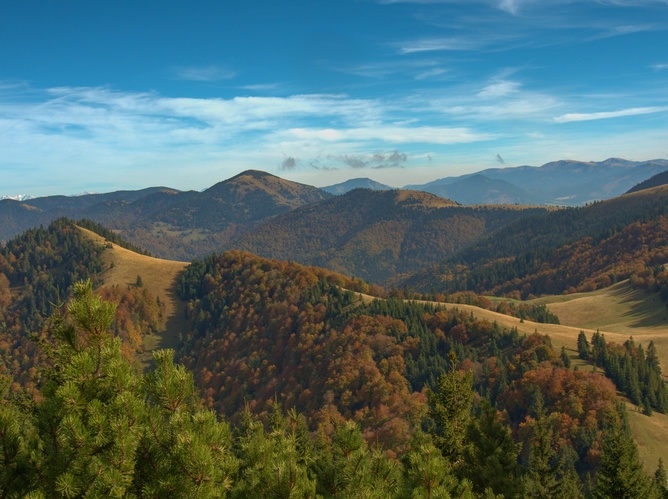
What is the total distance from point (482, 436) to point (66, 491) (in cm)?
2841

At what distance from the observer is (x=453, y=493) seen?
15359 mm

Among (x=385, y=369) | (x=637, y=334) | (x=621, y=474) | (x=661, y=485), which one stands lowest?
(x=385, y=369)

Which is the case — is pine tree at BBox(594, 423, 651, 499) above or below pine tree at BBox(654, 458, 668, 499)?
above

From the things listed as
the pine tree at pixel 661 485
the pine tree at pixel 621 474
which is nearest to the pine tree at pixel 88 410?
the pine tree at pixel 621 474

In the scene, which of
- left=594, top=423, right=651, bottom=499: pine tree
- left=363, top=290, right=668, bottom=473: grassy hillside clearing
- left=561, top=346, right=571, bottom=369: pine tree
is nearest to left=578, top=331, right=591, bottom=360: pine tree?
left=363, top=290, right=668, bottom=473: grassy hillside clearing

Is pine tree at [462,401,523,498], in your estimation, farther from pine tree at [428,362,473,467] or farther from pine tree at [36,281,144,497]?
pine tree at [36,281,144,497]

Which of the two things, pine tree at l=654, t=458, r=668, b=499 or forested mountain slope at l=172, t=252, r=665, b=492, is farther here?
forested mountain slope at l=172, t=252, r=665, b=492

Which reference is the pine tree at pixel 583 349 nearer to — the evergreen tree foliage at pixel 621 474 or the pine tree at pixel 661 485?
the pine tree at pixel 661 485

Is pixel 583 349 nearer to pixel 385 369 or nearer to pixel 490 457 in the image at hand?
pixel 385 369

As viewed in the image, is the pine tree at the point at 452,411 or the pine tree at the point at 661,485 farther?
the pine tree at the point at 661,485

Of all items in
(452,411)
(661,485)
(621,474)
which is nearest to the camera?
(621,474)

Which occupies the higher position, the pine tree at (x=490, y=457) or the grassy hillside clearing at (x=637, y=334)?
the pine tree at (x=490, y=457)

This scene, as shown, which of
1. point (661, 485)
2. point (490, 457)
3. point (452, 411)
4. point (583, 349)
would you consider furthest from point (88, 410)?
point (583, 349)

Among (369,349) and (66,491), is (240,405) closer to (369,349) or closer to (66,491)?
(369,349)
